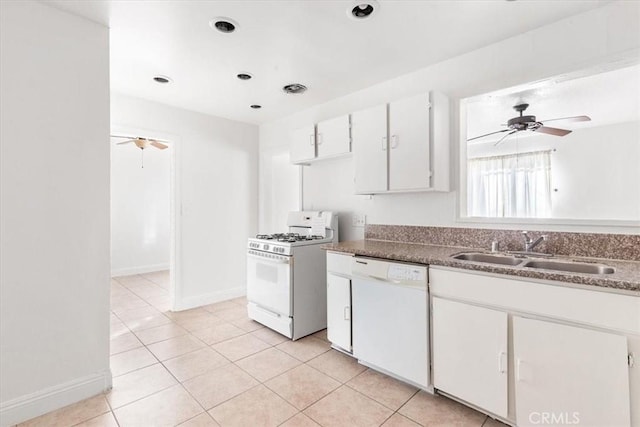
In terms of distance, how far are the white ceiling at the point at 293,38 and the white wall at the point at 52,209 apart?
27 cm

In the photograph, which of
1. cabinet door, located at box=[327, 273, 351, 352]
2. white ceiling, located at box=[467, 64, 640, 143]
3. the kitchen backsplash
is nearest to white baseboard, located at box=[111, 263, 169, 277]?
cabinet door, located at box=[327, 273, 351, 352]

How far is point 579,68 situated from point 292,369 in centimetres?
290

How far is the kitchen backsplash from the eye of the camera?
1.78 m

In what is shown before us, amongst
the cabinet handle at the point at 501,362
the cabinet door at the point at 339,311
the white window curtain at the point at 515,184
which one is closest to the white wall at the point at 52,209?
the cabinet door at the point at 339,311

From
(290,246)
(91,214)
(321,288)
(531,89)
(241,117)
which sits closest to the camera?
(91,214)

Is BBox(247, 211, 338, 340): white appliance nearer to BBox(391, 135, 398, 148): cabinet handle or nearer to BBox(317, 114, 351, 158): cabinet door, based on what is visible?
BBox(317, 114, 351, 158): cabinet door

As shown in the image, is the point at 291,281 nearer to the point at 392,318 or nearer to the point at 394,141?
the point at 392,318

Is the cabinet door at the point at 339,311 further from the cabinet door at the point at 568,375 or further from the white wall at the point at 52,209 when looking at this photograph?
the white wall at the point at 52,209

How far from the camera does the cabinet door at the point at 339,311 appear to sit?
2.41 metres

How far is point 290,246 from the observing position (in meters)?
2.82

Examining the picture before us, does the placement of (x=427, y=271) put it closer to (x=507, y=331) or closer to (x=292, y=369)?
(x=507, y=331)

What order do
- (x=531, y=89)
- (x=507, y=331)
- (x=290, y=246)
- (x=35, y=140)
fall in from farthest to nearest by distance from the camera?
1. (x=290, y=246)
2. (x=531, y=89)
3. (x=35, y=140)
4. (x=507, y=331)

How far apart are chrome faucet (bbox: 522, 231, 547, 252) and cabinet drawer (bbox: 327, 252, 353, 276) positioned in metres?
1.24

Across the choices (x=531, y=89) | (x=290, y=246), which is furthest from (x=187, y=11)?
(x=531, y=89)
